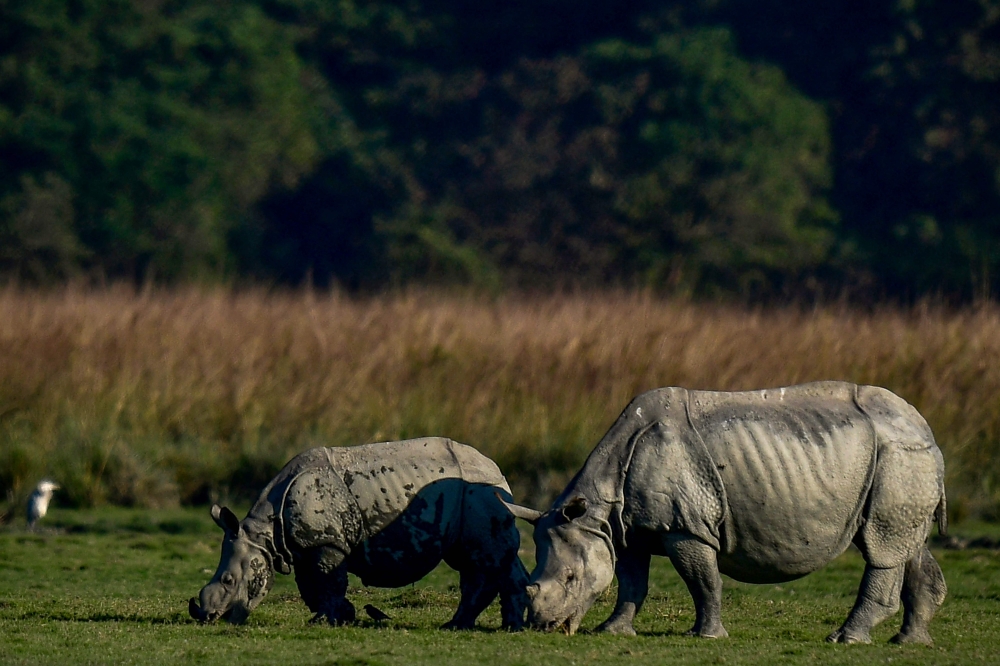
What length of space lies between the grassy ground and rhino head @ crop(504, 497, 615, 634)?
0.42ft

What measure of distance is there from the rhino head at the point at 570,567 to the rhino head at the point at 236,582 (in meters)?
1.40

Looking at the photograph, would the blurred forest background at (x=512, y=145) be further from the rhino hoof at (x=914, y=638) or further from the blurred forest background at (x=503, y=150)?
the rhino hoof at (x=914, y=638)

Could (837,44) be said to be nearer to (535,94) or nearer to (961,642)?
(535,94)

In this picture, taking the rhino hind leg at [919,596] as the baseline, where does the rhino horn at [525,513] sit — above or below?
above

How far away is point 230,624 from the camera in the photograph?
8.01 meters

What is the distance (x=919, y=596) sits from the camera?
792 centimetres

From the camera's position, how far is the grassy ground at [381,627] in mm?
7191

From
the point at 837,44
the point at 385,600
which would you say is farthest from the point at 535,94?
the point at 385,600

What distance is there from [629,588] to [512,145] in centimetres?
2547

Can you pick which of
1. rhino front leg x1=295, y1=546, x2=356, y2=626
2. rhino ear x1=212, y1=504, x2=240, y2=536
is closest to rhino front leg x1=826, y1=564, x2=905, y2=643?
rhino front leg x1=295, y1=546, x2=356, y2=626

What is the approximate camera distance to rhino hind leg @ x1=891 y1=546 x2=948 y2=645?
25.8 feet

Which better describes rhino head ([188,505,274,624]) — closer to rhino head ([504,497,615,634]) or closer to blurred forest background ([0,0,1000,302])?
rhino head ([504,497,615,634])

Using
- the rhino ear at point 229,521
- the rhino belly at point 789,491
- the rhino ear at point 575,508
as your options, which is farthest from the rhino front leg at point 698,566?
the rhino ear at point 229,521

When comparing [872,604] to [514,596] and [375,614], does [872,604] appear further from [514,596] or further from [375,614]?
[375,614]
